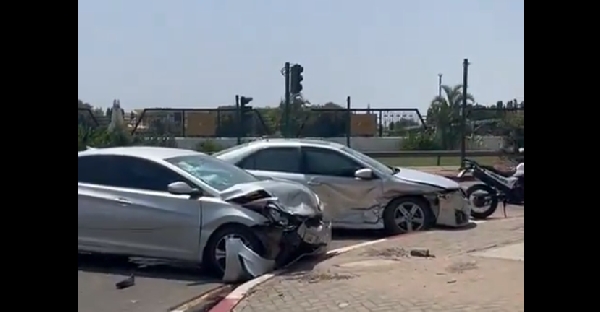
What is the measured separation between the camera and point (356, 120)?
29.0 m

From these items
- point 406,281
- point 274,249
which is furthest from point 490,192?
point 406,281

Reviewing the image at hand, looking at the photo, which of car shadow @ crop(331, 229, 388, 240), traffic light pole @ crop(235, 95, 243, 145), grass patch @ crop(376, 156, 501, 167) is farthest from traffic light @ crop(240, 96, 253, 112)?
car shadow @ crop(331, 229, 388, 240)

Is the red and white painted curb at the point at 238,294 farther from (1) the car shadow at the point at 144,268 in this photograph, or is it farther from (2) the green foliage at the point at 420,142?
(2) the green foliage at the point at 420,142

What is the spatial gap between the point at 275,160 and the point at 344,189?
3.86 ft

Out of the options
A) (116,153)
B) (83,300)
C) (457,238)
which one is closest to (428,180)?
(457,238)

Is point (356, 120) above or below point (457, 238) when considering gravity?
above

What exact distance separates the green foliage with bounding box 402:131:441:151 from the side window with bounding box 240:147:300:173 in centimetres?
1892

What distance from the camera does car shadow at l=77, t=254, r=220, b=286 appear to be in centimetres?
941

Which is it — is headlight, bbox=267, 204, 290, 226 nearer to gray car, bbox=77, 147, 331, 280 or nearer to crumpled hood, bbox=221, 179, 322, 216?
gray car, bbox=77, 147, 331, 280
